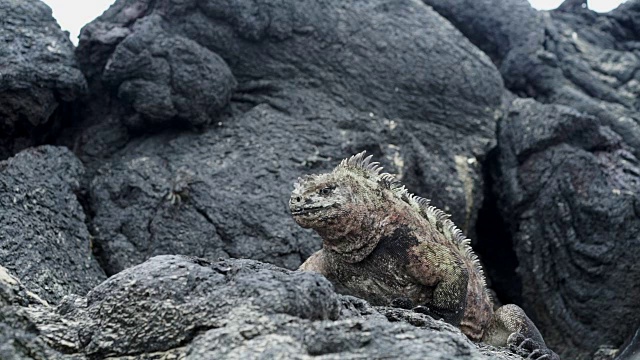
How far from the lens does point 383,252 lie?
4.96 meters

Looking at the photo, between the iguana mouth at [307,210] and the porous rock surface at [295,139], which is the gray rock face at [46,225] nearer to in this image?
the porous rock surface at [295,139]

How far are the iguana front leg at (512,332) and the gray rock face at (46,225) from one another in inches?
114

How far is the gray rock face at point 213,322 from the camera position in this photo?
2990 millimetres

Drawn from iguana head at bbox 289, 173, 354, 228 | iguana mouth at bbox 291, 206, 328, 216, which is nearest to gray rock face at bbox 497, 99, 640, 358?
iguana head at bbox 289, 173, 354, 228

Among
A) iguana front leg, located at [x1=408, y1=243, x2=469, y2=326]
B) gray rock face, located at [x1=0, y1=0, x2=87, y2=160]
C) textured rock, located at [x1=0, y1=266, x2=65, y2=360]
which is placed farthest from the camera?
gray rock face, located at [x1=0, y1=0, x2=87, y2=160]

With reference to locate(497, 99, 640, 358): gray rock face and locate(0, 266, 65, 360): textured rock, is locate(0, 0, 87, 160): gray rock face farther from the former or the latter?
locate(497, 99, 640, 358): gray rock face

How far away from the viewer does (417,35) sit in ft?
30.4

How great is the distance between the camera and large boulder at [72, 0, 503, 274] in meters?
7.36

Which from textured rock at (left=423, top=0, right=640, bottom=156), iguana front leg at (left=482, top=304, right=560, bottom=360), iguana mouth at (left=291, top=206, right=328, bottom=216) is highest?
textured rock at (left=423, top=0, right=640, bottom=156)

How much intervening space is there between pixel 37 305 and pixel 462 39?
7.14 metres

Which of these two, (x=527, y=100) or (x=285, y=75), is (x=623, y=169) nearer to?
(x=527, y=100)

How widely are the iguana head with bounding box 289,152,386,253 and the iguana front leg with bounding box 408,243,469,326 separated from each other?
1.12 feet

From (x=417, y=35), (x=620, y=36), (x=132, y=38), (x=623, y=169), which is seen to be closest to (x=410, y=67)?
(x=417, y=35)

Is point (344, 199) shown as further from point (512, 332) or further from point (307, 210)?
point (512, 332)
